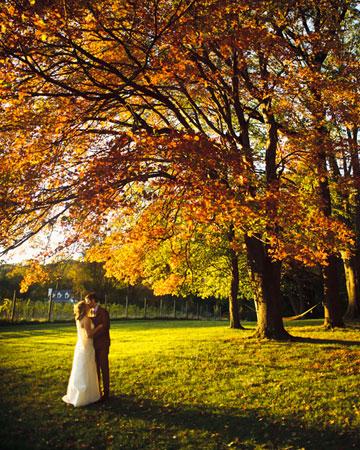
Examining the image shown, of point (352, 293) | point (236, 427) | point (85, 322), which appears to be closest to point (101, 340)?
point (85, 322)

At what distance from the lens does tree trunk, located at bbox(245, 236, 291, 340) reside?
16.7 meters

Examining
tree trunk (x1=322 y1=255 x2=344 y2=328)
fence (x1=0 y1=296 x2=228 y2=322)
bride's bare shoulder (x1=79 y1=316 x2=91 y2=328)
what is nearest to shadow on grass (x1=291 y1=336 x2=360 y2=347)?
tree trunk (x1=322 y1=255 x2=344 y2=328)

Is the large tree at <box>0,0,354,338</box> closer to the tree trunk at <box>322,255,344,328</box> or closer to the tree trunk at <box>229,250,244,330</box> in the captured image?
the tree trunk at <box>322,255,344,328</box>

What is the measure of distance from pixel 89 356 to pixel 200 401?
257cm

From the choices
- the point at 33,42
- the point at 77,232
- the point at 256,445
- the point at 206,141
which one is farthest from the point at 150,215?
the point at 256,445

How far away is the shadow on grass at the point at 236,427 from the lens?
269 inches

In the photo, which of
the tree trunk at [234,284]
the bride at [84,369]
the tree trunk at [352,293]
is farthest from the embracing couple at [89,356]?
the tree trunk at [352,293]

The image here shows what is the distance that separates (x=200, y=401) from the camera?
364 inches

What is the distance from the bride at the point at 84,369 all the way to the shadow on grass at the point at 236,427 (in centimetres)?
33

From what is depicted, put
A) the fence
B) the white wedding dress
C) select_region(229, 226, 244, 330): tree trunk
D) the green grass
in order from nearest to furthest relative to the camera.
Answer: the green grass < the white wedding dress < select_region(229, 226, 244, 330): tree trunk < the fence

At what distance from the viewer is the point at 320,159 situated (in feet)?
53.7

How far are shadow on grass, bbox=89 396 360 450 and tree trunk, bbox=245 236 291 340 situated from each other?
27.6ft

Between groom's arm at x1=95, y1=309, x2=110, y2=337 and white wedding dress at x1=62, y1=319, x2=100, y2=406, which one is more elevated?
groom's arm at x1=95, y1=309, x2=110, y2=337

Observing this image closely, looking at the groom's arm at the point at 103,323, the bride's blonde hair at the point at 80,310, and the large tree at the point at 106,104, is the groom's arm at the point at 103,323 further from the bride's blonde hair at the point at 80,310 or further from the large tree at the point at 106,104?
the large tree at the point at 106,104
